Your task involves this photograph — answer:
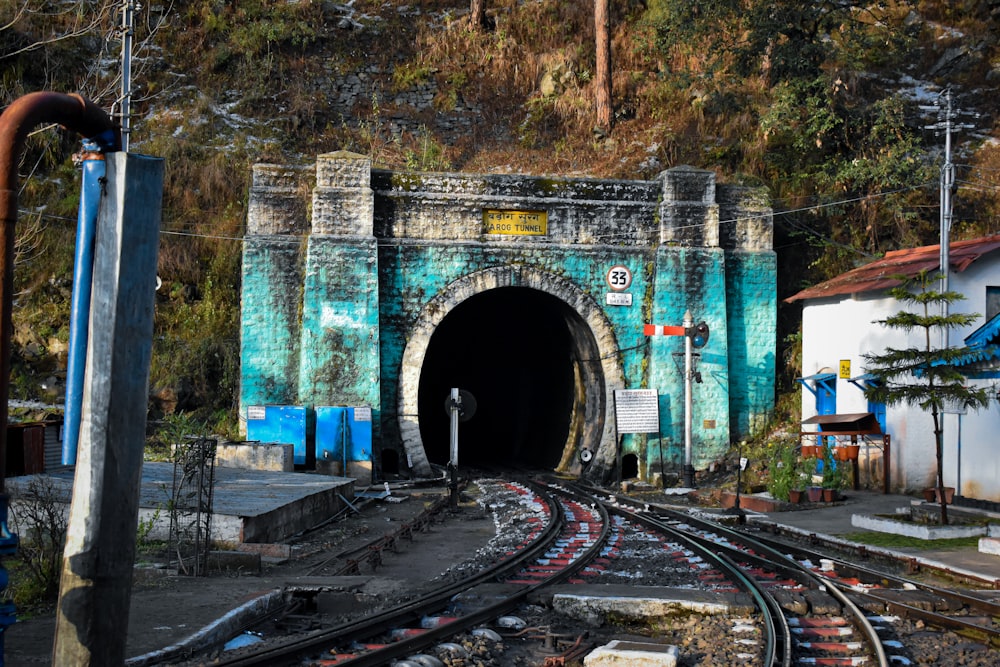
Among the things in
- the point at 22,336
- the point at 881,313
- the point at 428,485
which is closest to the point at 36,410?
the point at 22,336

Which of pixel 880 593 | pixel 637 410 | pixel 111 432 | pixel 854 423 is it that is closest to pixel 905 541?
pixel 880 593

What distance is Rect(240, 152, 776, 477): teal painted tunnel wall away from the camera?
62.5 feet

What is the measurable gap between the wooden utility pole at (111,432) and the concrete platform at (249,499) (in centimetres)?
598

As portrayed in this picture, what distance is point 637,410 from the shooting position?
1973 centimetres

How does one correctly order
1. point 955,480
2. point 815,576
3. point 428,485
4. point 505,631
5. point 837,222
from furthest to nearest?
point 837,222 < point 428,485 < point 955,480 < point 815,576 < point 505,631

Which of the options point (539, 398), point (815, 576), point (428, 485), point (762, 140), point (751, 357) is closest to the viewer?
point (815, 576)

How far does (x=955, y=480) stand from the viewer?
14797mm

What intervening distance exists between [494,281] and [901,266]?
7.79 meters

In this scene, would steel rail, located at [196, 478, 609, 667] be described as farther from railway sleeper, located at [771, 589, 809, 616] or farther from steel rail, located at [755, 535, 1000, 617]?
steel rail, located at [755, 535, 1000, 617]

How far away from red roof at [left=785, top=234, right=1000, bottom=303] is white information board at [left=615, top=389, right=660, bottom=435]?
3.58 meters

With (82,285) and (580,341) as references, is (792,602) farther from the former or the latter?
(580,341)

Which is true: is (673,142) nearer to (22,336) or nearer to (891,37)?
(891,37)

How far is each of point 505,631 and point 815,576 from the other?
355cm

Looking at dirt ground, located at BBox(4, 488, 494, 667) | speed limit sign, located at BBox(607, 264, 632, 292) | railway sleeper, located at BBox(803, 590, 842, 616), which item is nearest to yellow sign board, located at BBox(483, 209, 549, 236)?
speed limit sign, located at BBox(607, 264, 632, 292)
